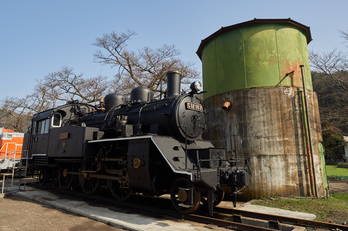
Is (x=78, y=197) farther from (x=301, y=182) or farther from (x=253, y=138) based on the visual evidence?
(x=301, y=182)

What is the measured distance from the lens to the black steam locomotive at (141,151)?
5.34 m

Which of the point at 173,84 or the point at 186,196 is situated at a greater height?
the point at 173,84

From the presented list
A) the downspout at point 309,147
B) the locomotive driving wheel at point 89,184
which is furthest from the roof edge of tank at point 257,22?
the locomotive driving wheel at point 89,184

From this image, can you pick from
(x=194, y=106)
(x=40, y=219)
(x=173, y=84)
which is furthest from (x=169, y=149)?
(x=40, y=219)

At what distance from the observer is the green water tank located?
27.5 ft

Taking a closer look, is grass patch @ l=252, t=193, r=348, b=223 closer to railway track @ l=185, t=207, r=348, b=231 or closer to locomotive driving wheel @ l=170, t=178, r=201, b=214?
railway track @ l=185, t=207, r=348, b=231

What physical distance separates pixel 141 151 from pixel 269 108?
16.5 ft

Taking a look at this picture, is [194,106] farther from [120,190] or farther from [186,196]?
[120,190]

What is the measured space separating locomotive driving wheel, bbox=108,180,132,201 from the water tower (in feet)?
13.1

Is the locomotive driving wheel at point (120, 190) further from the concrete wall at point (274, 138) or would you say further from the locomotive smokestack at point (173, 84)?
the concrete wall at point (274, 138)

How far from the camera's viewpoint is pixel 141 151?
574cm

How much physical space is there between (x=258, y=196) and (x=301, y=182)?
1516 mm

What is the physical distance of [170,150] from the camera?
5488mm

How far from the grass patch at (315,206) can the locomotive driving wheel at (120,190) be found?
4046mm
